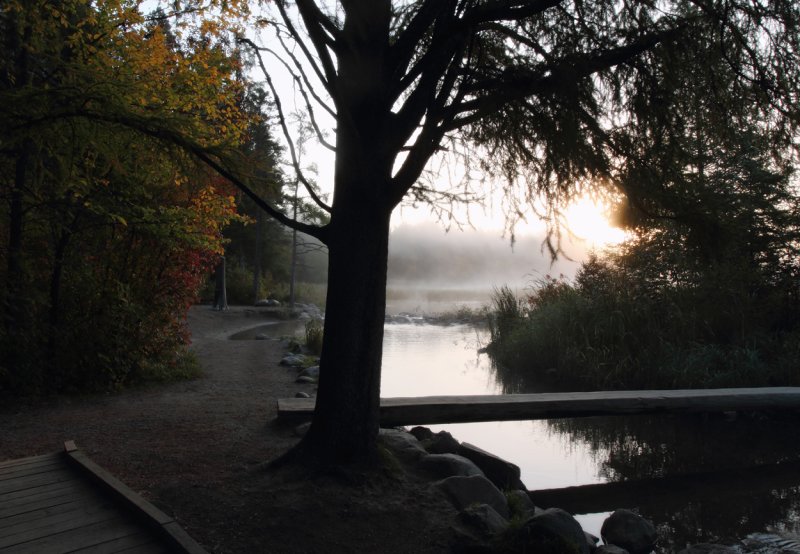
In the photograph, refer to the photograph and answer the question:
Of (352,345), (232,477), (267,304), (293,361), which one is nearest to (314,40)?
(352,345)

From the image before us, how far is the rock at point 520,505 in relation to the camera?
4.11 metres

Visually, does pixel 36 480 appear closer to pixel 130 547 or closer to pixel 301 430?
pixel 130 547

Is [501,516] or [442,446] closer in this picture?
[501,516]

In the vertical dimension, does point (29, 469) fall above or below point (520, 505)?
above

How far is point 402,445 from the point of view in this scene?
184 inches

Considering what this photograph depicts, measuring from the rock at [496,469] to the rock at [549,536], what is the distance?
1.48 m

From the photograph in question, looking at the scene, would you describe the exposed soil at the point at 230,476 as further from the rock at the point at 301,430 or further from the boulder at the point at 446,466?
the boulder at the point at 446,466

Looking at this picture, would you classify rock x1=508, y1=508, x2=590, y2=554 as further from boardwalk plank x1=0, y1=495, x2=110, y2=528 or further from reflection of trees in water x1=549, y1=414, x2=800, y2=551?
boardwalk plank x1=0, y1=495, x2=110, y2=528

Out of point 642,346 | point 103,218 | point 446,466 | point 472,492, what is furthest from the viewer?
point 642,346

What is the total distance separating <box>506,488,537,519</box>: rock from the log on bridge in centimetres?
152

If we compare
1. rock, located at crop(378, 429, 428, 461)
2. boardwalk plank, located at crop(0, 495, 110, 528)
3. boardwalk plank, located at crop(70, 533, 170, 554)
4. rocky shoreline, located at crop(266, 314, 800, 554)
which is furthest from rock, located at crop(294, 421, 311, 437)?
boardwalk plank, located at crop(70, 533, 170, 554)

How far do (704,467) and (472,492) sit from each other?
137 inches

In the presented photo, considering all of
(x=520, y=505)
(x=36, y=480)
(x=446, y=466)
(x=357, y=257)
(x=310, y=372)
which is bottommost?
(x=520, y=505)

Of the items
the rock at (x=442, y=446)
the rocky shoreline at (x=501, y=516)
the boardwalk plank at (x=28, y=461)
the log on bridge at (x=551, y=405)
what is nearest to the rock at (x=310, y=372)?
the log on bridge at (x=551, y=405)
